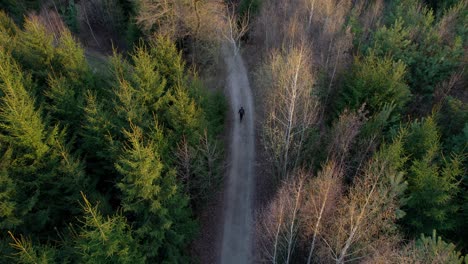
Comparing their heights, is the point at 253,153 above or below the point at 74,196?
below

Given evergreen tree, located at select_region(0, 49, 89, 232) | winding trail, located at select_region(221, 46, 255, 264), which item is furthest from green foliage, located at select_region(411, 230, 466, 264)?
evergreen tree, located at select_region(0, 49, 89, 232)

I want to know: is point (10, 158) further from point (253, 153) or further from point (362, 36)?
point (362, 36)

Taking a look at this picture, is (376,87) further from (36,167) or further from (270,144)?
(36,167)

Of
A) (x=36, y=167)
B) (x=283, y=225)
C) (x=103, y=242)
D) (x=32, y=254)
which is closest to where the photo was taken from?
(x=32, y=254)

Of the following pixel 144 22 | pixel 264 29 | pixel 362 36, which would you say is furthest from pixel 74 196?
pixel 362 36

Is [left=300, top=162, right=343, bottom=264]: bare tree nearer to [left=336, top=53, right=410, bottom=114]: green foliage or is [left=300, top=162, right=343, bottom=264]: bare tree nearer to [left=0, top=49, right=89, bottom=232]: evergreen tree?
[left=336, top=53, right=410, bottom=114]: green foliage

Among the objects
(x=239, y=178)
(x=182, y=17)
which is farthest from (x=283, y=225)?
(x=182, y=17)
